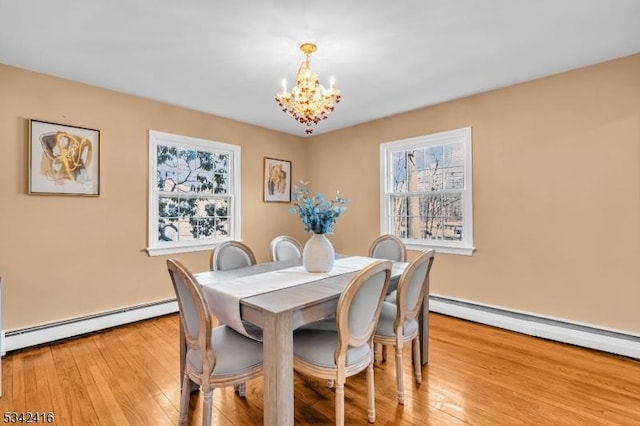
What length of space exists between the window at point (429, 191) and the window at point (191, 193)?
2.17m

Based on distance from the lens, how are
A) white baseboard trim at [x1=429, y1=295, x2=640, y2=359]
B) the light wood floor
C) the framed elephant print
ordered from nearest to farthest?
the light wood floor
white baseboard trim at [x1=429, y1=295, x2=640, y2=359]
the framed elephant print

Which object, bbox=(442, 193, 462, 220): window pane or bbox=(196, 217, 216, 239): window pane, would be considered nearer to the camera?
bbox=(442, 193, 462, 220): window pane

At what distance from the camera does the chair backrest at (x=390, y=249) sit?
2914 millimetres

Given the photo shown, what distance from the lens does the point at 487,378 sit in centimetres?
231

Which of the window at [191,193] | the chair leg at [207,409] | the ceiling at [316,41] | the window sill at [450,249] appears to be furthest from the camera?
the window at [191,193]

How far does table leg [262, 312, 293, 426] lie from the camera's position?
4.81 feet


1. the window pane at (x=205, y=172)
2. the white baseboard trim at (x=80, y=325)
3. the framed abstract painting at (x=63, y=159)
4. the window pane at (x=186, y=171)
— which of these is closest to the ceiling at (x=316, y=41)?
the framed abstract painting at (x=63, y=159)

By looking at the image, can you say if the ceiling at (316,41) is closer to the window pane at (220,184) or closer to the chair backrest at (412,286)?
the window pane at (220,184)

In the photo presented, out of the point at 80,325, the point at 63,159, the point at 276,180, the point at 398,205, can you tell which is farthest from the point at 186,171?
the point at 398,205

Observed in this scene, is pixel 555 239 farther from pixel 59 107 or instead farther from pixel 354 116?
pixel 59 107

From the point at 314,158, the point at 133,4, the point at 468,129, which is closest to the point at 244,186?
the point at 314,158

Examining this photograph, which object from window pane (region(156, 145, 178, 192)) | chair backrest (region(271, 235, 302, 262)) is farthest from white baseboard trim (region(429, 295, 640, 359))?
window pane (region(156, 145, 178, 192))

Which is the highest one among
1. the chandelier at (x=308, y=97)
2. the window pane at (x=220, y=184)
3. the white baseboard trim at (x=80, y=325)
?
the chandelier at (x=308, y=97)

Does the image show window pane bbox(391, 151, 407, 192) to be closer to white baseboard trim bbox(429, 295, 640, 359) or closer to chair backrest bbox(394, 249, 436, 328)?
white baseboard trim bbox(429, 295, 640, 359)
